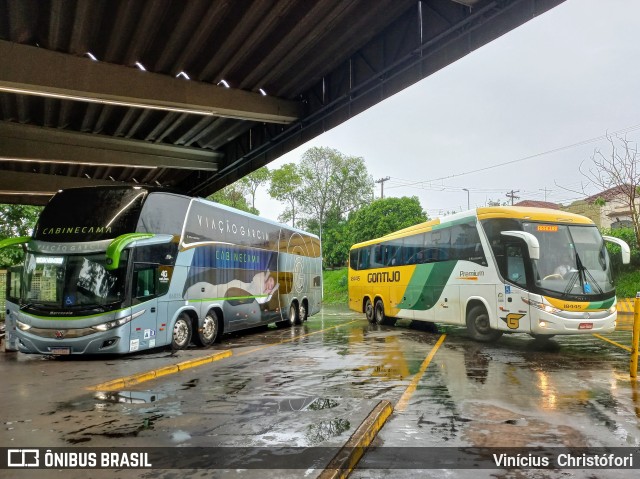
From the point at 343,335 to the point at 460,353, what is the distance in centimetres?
553

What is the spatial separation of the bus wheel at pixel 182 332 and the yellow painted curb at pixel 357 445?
7.75m

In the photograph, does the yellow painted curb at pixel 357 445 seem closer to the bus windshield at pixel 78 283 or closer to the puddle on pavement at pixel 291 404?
the puddle on pavement at pixel 291 404

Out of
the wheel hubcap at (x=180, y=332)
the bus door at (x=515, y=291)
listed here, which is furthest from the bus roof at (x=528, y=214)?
the wheel hubcap at (x=180, y=332)

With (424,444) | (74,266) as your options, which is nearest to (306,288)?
(74,266)

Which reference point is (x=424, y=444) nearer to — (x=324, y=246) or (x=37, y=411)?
(x=37, y=411)

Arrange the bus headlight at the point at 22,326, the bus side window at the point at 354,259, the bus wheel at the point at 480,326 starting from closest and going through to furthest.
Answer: the bus headlight at the point at 22,326
the bus wheel at the point at 480,326
the bus side window at the point at 354,259

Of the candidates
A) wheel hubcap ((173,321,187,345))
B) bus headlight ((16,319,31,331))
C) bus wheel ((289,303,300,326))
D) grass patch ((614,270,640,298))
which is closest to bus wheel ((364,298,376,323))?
bus wheel ((289,303,300,326))

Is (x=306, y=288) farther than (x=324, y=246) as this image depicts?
No

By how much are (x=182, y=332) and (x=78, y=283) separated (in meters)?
3.02

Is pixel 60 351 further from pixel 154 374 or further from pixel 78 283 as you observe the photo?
pixel 154 374

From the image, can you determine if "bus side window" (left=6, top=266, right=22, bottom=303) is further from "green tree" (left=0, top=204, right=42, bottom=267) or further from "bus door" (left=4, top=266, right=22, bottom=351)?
"green tree" (left=0, top=204, right=42, bottom=267)

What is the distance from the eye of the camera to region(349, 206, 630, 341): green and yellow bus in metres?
11.9

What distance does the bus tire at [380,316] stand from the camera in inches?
831

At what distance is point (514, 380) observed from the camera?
27.5 feet
